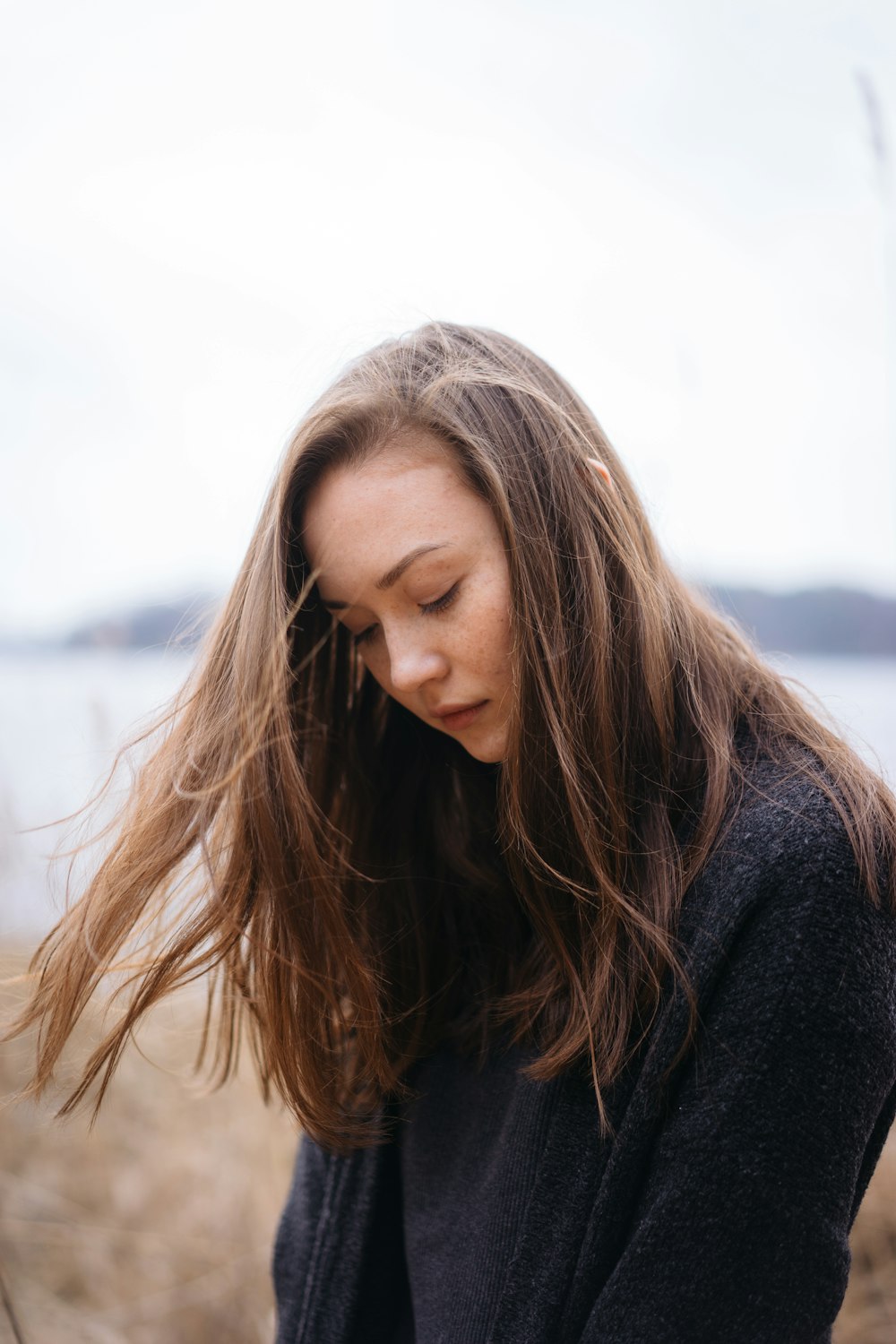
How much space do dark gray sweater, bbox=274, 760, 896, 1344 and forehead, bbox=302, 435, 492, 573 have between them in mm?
465

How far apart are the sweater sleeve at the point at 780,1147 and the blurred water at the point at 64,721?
0.76 m

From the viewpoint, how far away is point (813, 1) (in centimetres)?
161

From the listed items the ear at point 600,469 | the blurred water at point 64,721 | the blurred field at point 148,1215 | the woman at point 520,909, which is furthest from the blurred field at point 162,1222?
the ear at point 600,469

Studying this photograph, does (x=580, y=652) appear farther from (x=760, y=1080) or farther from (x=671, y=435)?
(x=671, y=435)

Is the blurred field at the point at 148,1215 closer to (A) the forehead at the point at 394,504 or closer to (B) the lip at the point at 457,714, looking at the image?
(B) the lip at the point at 457,714

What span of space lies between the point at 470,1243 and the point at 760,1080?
0.49m

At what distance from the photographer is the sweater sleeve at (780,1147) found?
0.77 metres

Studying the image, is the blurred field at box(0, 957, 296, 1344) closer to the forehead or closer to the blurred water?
the blurred water

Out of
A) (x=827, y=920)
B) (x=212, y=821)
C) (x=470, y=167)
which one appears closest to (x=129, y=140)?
(x=470, y=167)

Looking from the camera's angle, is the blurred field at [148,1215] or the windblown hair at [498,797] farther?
the blurred field at [148,1215]

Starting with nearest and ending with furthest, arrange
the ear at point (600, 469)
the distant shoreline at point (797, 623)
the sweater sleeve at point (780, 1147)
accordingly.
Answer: the sweater sleeve at point (780, 1147) → the ear at point (600, 469) → the distant shoreline at point (797, 623)

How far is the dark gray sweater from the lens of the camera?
772 millimetres

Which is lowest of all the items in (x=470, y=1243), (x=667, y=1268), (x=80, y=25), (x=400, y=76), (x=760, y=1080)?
(x=470, y=1243)

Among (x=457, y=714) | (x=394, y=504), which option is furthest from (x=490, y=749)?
(x=394, y=504)
